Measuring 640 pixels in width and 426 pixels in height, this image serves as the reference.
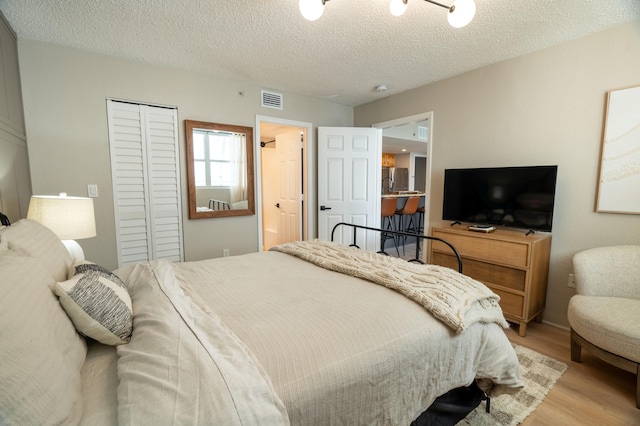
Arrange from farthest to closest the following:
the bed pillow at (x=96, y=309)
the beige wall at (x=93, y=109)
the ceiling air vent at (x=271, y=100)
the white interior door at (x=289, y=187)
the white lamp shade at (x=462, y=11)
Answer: the white interior door at (x=289, y=187), the ceiling air vent at (x=271, y=100), the beige wall at (x=93, y=109), the white lamp shade at (x=462, y=11), the bed pillow at (x=96, y=309)

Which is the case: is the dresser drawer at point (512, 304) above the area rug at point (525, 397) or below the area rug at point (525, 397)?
above

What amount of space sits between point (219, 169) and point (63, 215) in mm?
1658

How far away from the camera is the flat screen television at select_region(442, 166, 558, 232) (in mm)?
2355

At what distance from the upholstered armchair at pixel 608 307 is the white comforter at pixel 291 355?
0.83 m

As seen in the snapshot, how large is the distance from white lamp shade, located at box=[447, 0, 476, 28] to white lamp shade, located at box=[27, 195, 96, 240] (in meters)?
2.58

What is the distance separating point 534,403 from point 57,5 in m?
3.84

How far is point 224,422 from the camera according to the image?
0.65m

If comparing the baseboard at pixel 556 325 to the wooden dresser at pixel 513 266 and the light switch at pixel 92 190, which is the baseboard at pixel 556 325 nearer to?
the wooden dresser at pixel 513 266

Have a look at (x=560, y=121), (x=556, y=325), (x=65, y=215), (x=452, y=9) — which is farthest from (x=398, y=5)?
(x=556, y=325)

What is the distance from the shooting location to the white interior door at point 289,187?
405cm

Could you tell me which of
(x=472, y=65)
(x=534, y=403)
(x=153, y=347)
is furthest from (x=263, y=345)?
(x=472, y=65)

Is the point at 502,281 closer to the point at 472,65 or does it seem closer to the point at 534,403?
the point at 534,403

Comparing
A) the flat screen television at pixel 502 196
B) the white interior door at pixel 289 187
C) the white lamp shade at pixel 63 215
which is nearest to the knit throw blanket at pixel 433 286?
the flat screen television at pixel 502 196

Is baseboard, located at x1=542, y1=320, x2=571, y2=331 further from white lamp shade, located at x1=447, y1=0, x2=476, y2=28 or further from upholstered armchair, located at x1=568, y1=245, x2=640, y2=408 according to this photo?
white lamp shade, located at x1=447, y1=0, x2=476, y2=28
